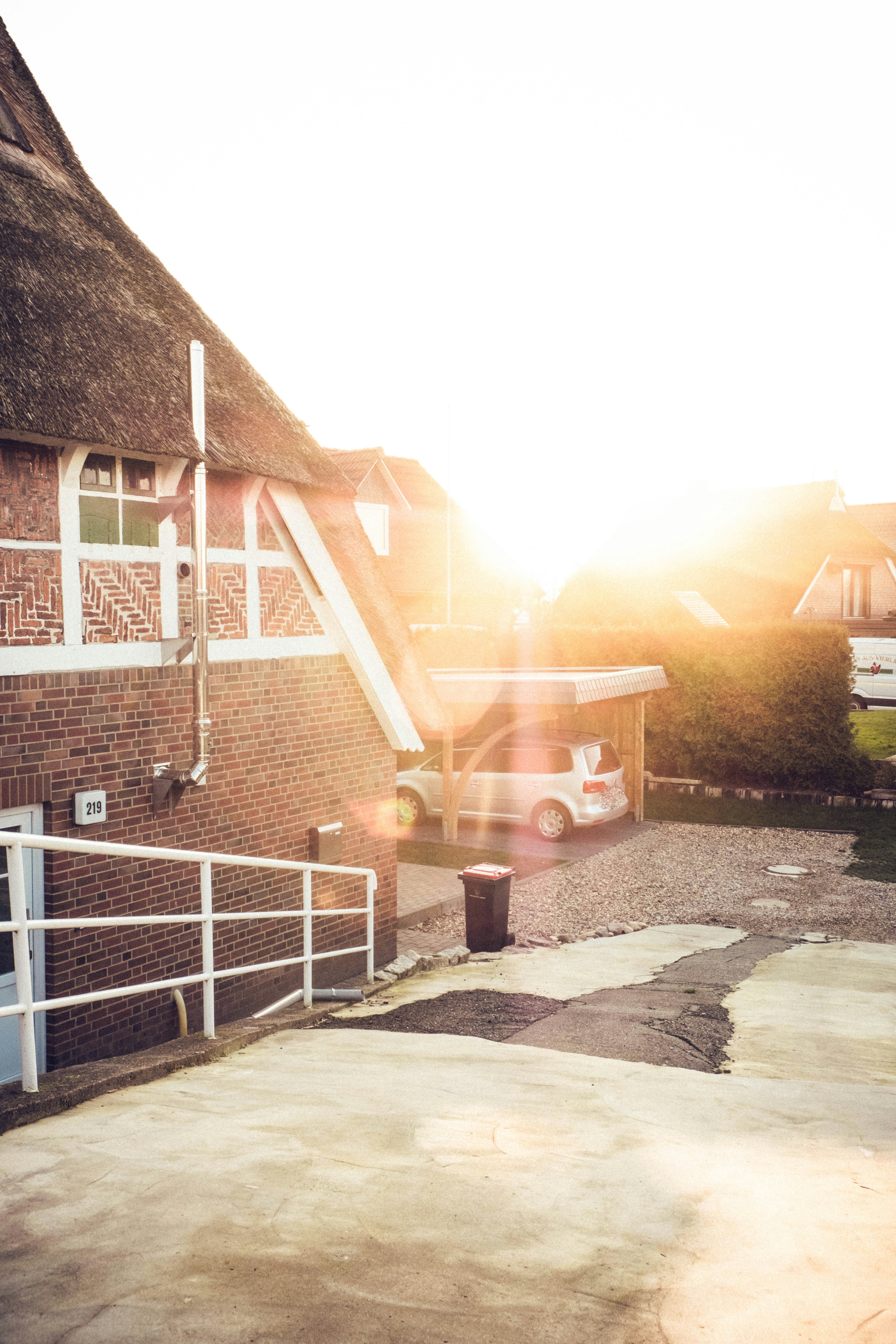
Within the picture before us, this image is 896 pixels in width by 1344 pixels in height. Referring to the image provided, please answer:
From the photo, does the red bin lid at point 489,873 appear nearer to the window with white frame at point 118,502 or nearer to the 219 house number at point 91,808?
the 219 house number at point 91,808

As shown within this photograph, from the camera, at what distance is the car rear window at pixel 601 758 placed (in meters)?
17.0

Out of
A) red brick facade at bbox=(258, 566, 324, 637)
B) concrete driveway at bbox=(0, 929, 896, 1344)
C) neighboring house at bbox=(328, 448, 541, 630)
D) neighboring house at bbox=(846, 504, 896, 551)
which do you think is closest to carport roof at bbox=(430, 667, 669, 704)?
red brick facade at bbox=(258, 566, 324, 637)

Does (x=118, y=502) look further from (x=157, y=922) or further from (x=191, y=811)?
(x=157, y=922)

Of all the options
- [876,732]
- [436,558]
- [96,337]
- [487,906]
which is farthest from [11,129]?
[436,558]

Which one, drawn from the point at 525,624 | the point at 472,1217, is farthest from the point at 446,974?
the point at 525,624

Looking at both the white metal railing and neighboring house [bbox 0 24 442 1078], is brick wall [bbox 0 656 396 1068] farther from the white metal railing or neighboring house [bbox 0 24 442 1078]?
the white metal railing

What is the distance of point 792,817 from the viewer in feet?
61.6

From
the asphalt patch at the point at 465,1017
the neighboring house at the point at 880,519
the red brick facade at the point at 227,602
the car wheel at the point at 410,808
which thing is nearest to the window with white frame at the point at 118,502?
the red brick facade at the point at 227,602

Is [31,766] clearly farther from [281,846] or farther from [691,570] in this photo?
[691,570]

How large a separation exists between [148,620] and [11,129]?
4515 mm

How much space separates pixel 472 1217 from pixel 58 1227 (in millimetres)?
1434

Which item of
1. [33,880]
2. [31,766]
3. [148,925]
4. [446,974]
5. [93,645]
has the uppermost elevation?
[93,645]

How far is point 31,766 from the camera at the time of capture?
6.98 m

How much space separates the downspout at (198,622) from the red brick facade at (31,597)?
109cm
